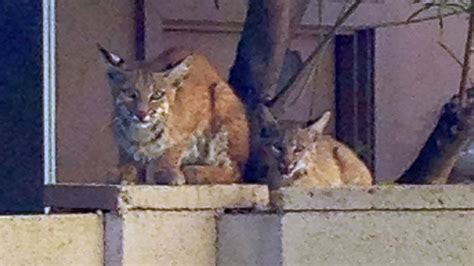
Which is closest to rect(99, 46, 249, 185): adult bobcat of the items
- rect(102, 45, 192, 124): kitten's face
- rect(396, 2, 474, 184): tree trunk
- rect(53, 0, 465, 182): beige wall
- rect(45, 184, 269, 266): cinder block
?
rect(102, 45, 192, 124): kitten's face

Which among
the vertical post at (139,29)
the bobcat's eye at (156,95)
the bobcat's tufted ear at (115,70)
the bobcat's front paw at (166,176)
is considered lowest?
the bobcat's front paw at (166,176)

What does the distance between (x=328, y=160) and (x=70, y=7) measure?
1.26 meters

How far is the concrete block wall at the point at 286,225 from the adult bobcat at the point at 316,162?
81 cm

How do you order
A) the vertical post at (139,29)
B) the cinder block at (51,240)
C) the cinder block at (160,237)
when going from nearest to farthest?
the cinder block at (51,240) < the cinder block at (160,237) < the vertical post at (139,29)

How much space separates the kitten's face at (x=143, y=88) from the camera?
323 cm

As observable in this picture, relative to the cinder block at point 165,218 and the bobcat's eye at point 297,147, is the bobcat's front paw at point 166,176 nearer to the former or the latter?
the cinder block at point 165,218

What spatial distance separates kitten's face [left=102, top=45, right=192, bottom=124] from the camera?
10.6ft

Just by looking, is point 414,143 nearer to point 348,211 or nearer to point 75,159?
point 75,159

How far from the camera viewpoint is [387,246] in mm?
2818

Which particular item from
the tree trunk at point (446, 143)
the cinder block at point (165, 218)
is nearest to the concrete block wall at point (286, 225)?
the cinder block at point (165, 218)

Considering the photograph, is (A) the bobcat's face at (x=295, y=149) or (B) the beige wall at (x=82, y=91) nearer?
(A) the bobcat's face at (x=295, y=149)

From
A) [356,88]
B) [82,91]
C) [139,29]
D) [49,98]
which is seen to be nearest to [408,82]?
[356,88]

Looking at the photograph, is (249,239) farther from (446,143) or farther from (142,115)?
(446,143)

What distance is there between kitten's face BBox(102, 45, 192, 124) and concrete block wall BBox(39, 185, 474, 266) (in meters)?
0.41
